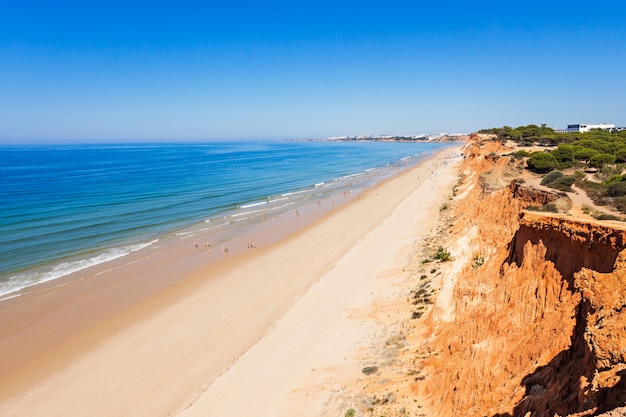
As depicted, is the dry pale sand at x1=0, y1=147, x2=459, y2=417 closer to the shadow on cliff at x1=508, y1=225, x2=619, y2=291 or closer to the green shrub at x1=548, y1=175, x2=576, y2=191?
the shadow on cliff at x1=508, y1=225, x2=619, y2=291

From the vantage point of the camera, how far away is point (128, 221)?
3994cm

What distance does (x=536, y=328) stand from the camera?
10148 mm

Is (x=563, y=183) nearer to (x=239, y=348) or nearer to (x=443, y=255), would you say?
(x=443, y=255)

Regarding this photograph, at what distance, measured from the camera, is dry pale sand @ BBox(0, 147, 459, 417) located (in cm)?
1336

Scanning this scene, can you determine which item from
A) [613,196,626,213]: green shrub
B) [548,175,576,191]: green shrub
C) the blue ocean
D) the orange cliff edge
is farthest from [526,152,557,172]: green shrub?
the blue ocean

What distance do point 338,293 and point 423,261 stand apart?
5.95 meters

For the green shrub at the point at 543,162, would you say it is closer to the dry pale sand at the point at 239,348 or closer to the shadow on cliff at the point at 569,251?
the dry pale sand at the point at 239,348

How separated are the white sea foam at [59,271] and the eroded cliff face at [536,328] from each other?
2542cm

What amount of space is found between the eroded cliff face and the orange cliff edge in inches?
1.0

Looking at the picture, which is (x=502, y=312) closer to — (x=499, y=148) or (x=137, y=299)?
(x=137, y=299)

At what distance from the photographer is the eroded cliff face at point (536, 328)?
22.2ft

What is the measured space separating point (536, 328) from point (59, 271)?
29724mm

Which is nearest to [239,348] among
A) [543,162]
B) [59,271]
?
[59,271]

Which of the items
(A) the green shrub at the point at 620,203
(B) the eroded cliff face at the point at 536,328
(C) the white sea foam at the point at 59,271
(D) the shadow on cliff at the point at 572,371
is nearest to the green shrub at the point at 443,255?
(B) the eroded cliff face at the point at 536,328
